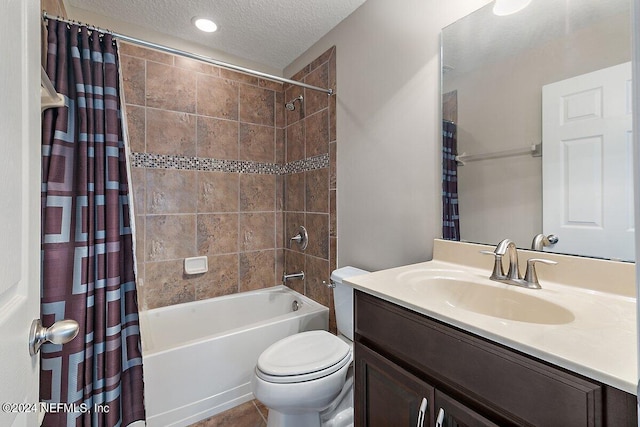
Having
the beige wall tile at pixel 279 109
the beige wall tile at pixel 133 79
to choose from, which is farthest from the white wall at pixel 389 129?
the beige wall tile at pixel 133 79

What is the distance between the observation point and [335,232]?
1958 mm

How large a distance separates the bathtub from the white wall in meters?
0.66

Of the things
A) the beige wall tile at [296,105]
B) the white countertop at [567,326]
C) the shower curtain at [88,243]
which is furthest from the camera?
the beige wall tile at [296,105]

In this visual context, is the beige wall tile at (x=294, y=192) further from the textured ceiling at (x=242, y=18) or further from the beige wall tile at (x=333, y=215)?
the textured ceiling at (x=242, y=18)

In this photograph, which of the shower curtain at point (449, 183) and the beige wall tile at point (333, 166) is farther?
the beige wall tile at point (333, 166)

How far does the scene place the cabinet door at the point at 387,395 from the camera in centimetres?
76

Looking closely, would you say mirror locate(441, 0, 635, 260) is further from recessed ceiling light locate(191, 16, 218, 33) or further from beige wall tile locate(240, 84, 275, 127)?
beige wall tile locate(240, 84, 275, 127)

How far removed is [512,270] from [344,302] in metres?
0.86

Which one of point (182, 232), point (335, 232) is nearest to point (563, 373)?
point (335, 232)

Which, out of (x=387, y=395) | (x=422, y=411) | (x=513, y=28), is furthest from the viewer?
(x=513, y=28)

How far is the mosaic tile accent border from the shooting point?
6.64 feet

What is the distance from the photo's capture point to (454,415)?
0.68 meters

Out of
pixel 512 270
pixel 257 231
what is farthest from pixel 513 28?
pixel 257 231

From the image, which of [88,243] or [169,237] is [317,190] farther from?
[88,243]
